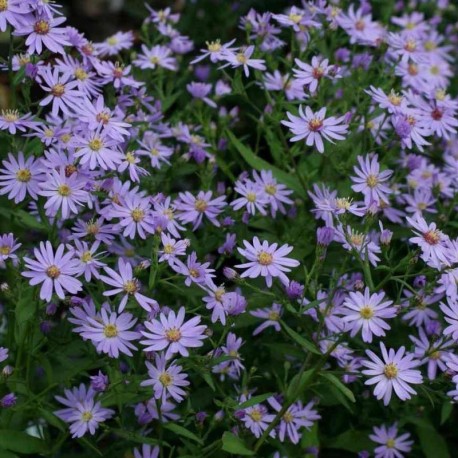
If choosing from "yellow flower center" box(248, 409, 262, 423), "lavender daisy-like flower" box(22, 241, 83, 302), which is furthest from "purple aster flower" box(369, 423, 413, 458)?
"lavender daisy-like flower" box(22, 241, 83, 302)

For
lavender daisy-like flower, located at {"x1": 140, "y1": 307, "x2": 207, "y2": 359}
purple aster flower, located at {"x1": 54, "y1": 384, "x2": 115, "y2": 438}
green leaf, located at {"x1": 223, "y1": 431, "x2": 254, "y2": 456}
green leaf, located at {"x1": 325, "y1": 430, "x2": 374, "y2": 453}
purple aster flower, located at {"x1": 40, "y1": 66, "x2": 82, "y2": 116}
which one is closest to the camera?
lavender daisy-like flower, located at {"x1": 140, "y1": 307, "x2": 207, "y2": 359}

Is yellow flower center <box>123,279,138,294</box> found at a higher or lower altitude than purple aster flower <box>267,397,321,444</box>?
higher

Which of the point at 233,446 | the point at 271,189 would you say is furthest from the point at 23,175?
the point at 233,446

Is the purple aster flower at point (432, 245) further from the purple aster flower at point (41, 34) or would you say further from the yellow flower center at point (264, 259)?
the purple aster flower at point (41, 34)

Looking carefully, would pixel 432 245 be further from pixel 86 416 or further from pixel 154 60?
pixel 154 60

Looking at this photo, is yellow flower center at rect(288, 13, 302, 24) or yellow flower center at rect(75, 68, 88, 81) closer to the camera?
yellow flower center at rect(75, 68, 88, 81)

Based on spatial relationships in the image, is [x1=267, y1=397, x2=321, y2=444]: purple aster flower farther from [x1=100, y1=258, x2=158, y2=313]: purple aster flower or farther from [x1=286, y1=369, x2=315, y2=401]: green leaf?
[x1=100, y1=258, x2=158, y2=313]: purple aster flower
